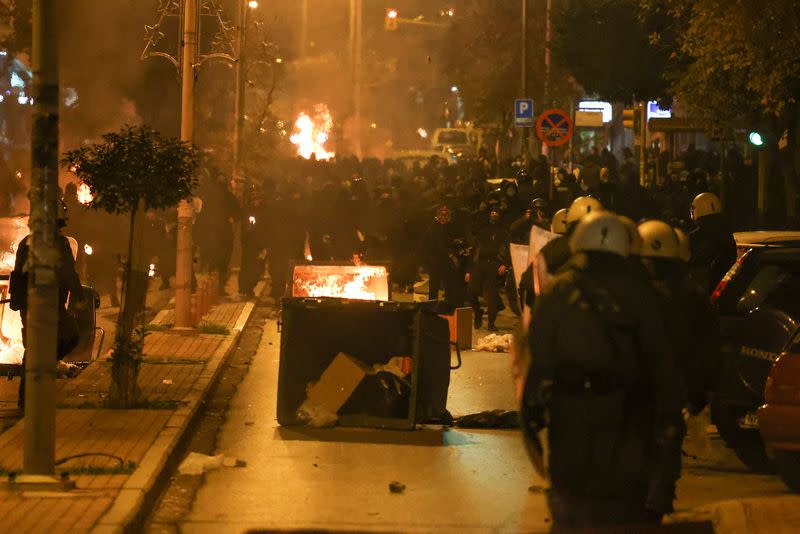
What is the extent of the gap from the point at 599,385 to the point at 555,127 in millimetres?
18149

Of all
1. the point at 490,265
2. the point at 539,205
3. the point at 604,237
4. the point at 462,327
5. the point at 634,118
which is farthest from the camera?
the point at 634,118

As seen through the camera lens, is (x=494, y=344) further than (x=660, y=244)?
Yes

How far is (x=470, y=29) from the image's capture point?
150 ft

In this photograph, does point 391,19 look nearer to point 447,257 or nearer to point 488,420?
point 447,257

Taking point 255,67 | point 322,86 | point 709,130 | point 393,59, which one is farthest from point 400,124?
point 709,130

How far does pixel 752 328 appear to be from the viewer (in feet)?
28.9

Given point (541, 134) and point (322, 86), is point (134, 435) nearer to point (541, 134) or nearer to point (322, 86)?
point (541, 134)

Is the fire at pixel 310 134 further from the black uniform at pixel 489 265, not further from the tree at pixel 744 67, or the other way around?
the black uniform at pixel 489 265

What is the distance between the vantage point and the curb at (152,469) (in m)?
6.76

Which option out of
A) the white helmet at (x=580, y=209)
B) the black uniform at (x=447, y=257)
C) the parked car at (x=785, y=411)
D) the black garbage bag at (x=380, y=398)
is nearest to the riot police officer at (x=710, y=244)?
the black garbage bag at (x=380, y=398)

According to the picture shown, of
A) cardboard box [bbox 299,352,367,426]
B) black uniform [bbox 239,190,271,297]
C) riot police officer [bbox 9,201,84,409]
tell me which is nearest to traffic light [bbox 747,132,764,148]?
black uniform [bbox 239,190,271,297]

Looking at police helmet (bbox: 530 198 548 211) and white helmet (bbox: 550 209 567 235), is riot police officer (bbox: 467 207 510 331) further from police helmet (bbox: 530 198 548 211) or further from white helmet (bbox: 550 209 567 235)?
white helmet (bbox: 550 209 567 235)

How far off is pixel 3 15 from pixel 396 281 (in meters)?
11.8

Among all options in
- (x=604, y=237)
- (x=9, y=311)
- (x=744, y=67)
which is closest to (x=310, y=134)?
(x=744, y=67)
